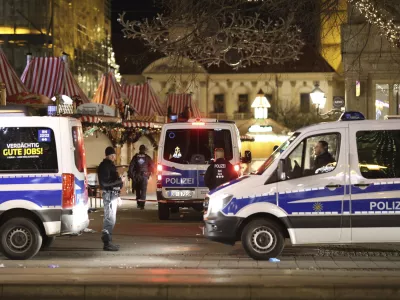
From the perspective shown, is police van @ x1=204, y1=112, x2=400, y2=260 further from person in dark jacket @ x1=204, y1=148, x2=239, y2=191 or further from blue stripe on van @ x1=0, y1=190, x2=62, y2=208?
person in dark jacket @ x1=204, y1=148, x2=239, y2=191

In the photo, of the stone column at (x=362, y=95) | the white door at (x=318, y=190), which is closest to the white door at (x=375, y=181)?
the white door at (x=318, y=190)

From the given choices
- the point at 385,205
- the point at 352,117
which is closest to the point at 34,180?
the point at 352,117

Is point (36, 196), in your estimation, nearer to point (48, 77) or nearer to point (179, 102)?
point (48, 77)

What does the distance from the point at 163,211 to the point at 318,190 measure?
910 cm

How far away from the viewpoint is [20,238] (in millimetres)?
13430

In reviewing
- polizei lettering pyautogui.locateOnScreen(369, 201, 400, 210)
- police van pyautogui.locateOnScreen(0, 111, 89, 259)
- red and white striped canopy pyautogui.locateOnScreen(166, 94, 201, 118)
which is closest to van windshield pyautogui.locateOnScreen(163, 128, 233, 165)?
police van pyautogui.locateOnScreen(0, 111, 89, 259)

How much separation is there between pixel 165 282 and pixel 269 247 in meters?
2.98

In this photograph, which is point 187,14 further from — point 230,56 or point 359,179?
point 359,179

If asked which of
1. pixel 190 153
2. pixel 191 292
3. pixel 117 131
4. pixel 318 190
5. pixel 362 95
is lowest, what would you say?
pixel 191 292

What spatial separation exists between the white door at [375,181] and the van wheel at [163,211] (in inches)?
350

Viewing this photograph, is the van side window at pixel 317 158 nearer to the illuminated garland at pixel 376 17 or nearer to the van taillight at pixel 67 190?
the van taillight at pixel 67 190

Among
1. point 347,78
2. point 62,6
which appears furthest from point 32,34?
point 347,78

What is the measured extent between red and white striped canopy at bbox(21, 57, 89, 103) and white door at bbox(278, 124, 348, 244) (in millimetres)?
21151

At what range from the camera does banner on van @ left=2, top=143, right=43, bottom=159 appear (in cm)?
1324
